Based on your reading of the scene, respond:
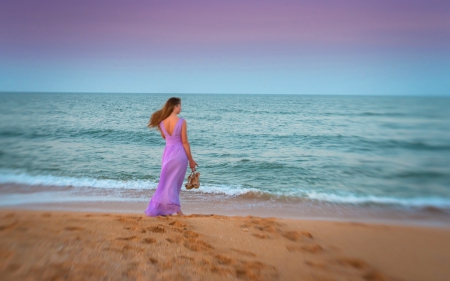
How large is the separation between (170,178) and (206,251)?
2394 millimetres

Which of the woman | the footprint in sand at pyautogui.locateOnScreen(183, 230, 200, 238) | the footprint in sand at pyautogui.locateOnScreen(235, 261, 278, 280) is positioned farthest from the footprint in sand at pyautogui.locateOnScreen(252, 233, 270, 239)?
the woman

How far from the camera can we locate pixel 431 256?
4.61 m

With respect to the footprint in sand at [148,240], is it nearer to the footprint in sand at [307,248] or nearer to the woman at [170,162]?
the footprint in sand at [307,248]

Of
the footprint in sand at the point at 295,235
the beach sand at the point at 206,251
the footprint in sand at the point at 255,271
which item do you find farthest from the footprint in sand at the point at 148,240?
the footprint in sand at the point at 295,235

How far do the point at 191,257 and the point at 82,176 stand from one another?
7907 mm

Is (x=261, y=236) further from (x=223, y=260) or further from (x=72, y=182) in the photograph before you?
(x=72, y=182)

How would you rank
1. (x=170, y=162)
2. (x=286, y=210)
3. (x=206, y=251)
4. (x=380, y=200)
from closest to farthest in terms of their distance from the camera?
(x=206, y=251)
(x=170, y=162)
(x=286, y=210)
(x=380, y=200)

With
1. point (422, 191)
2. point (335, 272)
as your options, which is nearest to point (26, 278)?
point (335, 272)

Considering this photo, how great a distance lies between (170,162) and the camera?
19.7 feet

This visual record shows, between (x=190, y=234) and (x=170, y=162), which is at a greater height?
(x=170, y=162)

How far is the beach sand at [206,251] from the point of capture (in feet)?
10.0

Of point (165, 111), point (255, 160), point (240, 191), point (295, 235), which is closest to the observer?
point (295, 235)

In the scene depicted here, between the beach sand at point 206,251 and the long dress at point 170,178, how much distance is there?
0.66 metres

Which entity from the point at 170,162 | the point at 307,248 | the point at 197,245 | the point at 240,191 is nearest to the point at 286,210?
the point at 240,191
